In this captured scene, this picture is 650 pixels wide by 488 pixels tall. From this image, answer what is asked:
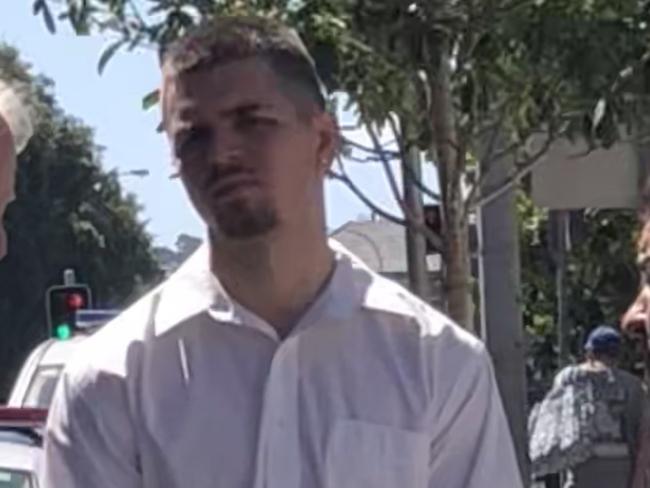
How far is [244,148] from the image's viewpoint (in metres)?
3.77

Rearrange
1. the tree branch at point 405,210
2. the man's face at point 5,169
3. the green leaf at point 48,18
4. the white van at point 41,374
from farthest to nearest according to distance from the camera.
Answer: the white van at point 41,374 → the tree branch at point 405,210 → the green leaf at point 48,18 → the man's face at point 5,169

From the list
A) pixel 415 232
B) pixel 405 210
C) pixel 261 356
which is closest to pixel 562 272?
pixel 405 210

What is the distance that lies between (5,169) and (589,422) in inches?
378

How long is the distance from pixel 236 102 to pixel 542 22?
569 cm

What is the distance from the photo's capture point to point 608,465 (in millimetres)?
13438

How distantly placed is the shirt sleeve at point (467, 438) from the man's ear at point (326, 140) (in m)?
0.37

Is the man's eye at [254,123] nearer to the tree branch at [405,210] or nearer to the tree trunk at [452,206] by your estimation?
the tree trunk at [452,206]

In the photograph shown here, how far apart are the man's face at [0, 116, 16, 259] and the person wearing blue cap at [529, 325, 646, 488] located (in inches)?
345

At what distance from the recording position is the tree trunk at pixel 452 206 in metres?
10.1

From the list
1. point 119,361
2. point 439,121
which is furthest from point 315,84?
point 439,121

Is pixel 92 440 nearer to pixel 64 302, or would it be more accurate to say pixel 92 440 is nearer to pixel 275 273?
pixel 275 273

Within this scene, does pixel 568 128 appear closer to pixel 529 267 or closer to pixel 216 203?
pixel 216 203

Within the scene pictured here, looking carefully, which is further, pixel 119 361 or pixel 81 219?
pixel 81 219

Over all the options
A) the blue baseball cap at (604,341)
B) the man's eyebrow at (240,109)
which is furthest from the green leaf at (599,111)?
the man's eyebrow at (240,109)
